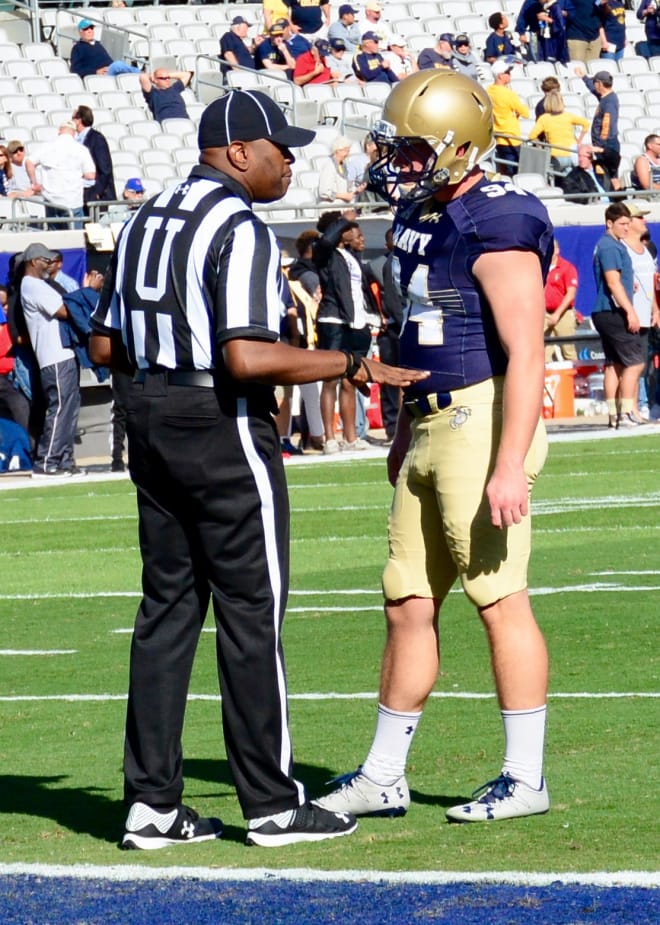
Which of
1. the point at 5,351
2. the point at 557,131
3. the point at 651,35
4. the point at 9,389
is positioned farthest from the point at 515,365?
the point at 651,35

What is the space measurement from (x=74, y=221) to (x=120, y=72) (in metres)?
8.56

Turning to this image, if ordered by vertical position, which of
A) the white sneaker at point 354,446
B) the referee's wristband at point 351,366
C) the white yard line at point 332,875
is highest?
the referee's wristband at point 351,366

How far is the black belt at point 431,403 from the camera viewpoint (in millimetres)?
5129

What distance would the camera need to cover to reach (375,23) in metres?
32.8

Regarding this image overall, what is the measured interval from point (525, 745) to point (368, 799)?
0.46m

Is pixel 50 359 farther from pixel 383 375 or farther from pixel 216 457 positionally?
pixel 216 457

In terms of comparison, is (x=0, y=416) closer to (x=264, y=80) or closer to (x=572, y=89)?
(x=264, y=80)

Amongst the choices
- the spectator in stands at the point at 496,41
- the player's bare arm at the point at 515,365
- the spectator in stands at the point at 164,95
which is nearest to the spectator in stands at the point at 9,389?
the spectator in stands at the point at 164,95

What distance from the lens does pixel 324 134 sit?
28.9 metres

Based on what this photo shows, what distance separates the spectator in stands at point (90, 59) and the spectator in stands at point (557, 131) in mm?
6620

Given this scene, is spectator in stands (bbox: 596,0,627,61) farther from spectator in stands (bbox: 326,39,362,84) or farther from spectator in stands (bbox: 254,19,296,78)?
spectator in stands (bbox: 254,19,296,78)

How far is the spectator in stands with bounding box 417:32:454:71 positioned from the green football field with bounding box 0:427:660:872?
17427mm

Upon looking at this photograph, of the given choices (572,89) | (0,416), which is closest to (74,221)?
(0,416)

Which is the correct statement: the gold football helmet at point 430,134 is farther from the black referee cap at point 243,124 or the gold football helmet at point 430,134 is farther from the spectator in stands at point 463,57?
the spectator in stands at point 463,57
